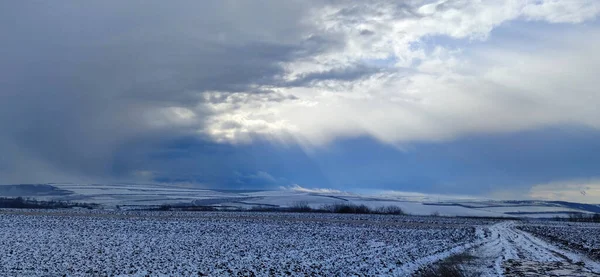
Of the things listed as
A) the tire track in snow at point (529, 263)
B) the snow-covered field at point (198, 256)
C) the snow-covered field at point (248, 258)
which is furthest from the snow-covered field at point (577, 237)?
the snow-covered field at point (198, 256)

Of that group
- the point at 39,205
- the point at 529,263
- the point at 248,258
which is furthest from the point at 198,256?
the point at 39,205

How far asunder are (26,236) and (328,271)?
26.7 metres

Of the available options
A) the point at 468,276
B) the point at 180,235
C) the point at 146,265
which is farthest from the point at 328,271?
the point at 180,235

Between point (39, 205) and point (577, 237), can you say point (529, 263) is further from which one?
point (39, 205)

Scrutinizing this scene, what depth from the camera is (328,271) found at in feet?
81.9

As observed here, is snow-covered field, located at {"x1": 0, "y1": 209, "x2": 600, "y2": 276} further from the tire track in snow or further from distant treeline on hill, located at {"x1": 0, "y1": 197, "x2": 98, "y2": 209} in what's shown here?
distant treeline on hill, located at {"x1": 0, "y1": 197, "x2": 98, "y2": 209}

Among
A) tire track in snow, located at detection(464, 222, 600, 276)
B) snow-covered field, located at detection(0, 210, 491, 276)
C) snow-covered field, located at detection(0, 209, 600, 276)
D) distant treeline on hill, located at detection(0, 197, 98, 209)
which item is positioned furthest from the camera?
distant treeline on hill, located at detection(0, 197, 98, 209)

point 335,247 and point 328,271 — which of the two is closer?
point 328,271

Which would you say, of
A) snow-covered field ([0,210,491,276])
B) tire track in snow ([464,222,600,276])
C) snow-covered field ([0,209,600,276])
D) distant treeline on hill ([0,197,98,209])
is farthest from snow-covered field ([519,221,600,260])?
distant treeline on hill ([0,197,98,209])

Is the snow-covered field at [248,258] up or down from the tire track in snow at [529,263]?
down

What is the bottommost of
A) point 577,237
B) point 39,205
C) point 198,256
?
point 198,256

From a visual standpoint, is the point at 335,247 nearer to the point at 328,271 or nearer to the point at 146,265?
the point at 328,271

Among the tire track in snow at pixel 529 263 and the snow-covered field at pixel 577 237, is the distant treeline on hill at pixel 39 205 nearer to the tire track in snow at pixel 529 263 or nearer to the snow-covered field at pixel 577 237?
the snow-covered field at pixel 577 237

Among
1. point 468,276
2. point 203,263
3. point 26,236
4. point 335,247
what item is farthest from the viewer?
point 26,236
